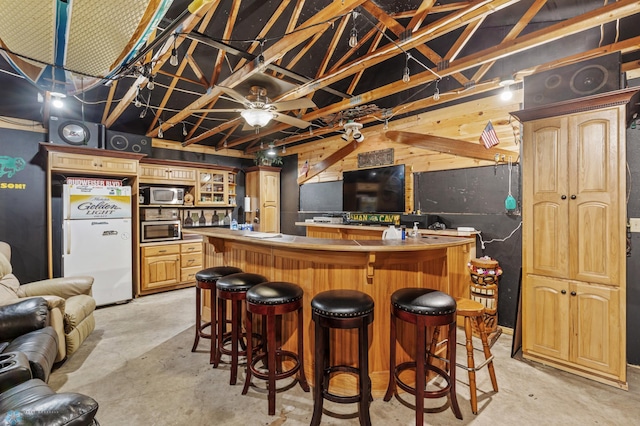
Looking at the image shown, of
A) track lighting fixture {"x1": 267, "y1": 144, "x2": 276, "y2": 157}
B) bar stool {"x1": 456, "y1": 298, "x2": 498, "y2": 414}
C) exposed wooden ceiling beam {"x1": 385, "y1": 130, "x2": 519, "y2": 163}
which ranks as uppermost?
track lighting fixture {"x1": 267, "y1": 144, "x2": 276, "y2": 157}

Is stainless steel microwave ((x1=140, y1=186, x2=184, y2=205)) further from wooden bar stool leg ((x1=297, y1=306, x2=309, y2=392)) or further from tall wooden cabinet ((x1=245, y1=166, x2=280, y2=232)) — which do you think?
wooden bar stool leg ((x1=297, y1=306, x2=309, y2=392))

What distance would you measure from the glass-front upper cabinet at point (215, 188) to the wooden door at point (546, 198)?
5266 millimetres

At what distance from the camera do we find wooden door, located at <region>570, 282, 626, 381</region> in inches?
95.0

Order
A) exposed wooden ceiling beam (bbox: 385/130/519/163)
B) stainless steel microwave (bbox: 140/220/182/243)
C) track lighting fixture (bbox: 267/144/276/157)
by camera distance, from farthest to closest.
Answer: track lighting fixture (bbox: 267/144/276/157) → stainless steel microwave (bbox: 140/220/182/243) → exposed wooden ceiling beam (bbox: 385/130/519/163)

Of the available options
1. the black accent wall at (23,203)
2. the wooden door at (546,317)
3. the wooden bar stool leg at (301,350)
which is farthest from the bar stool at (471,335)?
the black accent wall at (23,203)

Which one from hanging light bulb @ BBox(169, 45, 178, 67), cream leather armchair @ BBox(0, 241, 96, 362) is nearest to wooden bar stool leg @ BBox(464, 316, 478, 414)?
hanging light bulb @ BBox(169, 45, 178, 67)

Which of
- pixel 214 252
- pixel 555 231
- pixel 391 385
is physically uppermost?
pixel 555 231

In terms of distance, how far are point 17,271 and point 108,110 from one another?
8.73 feet

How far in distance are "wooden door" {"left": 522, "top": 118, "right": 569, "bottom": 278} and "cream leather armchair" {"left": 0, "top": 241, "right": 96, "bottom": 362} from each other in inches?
173

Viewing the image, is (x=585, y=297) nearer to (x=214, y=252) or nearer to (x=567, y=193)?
(x=567, y=193)

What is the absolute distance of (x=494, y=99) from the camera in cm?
374

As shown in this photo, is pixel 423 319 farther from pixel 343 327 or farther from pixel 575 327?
pixel 575 327

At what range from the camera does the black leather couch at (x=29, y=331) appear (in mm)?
1942

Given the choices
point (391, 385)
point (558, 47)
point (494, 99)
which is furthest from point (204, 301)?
point (558, 47)
